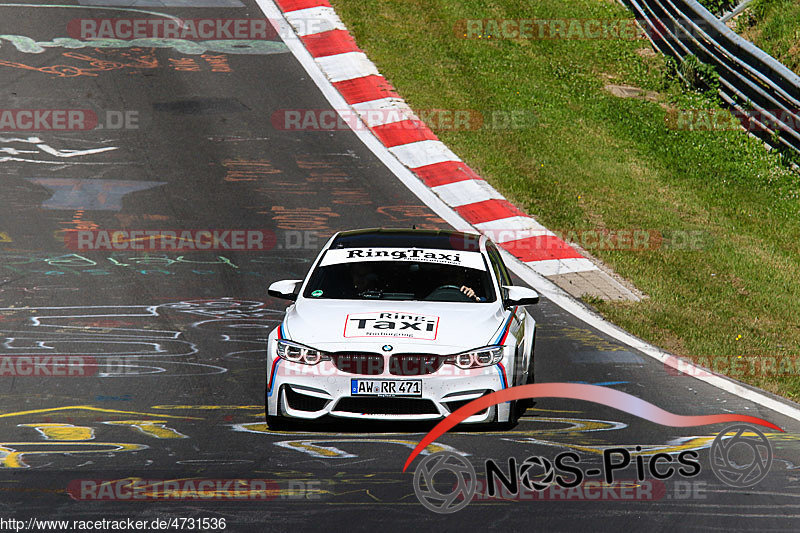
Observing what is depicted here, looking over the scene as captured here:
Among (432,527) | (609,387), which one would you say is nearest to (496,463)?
(432,527)

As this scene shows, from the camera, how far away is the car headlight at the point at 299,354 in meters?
8.48

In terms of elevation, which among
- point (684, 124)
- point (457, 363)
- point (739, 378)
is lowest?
point (739, 378)

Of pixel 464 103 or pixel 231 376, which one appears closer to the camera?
pixel 231 376

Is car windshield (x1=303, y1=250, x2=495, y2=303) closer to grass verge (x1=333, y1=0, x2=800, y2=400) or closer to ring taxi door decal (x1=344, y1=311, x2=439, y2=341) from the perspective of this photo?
ring taxi door decal (x1=344, y1=311, x2=439, y2=341)

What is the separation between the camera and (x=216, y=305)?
485 inches

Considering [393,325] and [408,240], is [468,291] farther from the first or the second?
[393,325]

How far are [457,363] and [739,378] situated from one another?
13.8 feet

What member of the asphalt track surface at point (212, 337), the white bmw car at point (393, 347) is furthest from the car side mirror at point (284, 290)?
the asphalt track surface at point (212, 337)

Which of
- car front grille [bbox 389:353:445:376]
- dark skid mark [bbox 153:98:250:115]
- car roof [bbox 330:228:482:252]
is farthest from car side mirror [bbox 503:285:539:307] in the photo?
dark skid mark [bbox 153:98:250:115]

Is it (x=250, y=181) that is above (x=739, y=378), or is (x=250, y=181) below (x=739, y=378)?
above

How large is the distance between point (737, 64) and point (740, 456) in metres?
→ 11.6

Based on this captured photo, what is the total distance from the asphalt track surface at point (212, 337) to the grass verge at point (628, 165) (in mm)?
1674

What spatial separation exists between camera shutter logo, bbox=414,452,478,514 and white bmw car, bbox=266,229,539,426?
39cm

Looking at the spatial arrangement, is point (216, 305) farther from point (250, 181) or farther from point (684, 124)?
point (684, 124)
